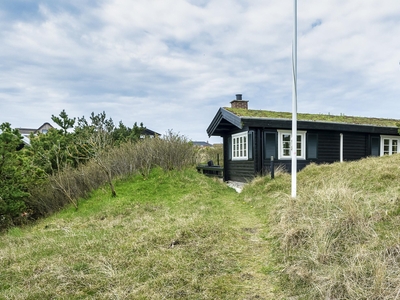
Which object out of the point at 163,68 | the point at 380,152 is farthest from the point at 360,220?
the point at 163,68

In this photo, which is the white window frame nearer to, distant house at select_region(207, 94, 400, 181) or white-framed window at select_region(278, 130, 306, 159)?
distant house at select_region(207, 94, 400, 181)

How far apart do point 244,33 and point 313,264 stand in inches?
349

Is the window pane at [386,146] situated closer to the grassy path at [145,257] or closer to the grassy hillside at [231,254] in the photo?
the grassy hillside at [231,254]

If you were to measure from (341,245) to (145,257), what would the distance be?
2495 mm

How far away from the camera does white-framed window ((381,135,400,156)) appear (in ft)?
38.4

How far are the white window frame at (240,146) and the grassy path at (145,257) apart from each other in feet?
14.1

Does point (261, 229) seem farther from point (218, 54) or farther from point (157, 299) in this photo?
point (218, 54)

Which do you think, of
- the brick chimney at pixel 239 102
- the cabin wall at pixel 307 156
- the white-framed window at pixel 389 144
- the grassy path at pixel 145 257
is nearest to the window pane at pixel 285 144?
the cabin wall at pixel 307 156

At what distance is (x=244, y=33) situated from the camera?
9.55 m

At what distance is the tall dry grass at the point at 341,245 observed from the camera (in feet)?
7.23

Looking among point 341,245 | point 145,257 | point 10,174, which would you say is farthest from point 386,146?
point 10,174

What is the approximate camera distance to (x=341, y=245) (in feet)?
9.69

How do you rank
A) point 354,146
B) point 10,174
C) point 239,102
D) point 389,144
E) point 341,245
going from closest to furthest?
point 341,245, point 10,174, point 354,146, point 389,144, point 239,102

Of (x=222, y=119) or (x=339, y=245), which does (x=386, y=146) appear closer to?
(x=222, y=119)
